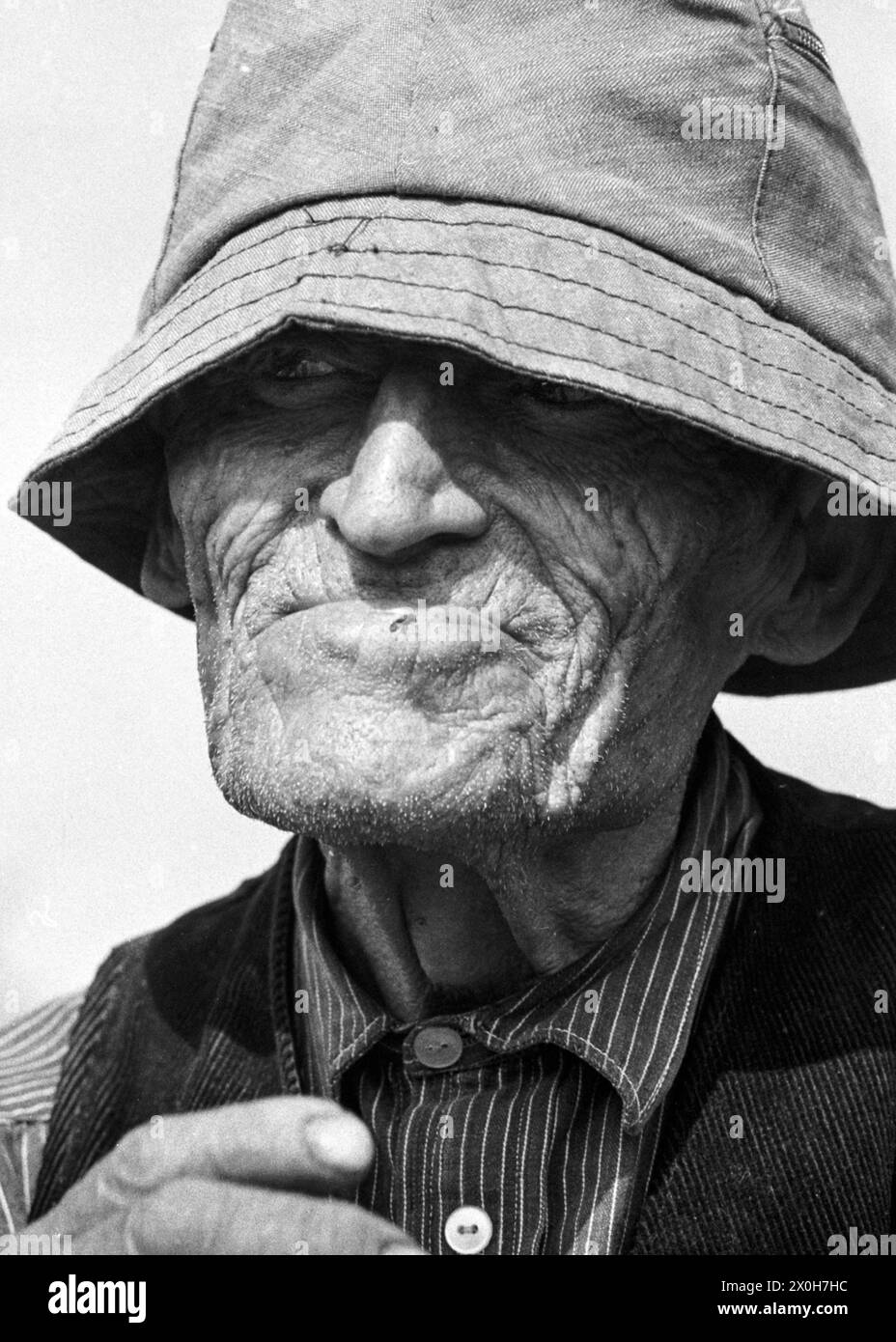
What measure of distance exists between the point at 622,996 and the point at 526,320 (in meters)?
0.86

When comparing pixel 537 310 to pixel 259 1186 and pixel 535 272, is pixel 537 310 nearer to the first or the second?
pixel 535 272

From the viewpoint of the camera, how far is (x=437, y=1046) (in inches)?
94.3

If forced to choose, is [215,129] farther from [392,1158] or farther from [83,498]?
[392,1158]

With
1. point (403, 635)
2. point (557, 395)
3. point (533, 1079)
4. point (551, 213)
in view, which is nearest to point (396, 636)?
point (403, 635)

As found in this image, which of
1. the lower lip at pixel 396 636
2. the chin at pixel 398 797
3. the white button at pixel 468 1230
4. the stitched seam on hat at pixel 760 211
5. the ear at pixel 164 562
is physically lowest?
the white button at pixel 468 1230

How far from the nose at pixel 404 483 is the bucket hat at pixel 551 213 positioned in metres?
0.13

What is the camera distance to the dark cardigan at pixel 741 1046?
2.22 m

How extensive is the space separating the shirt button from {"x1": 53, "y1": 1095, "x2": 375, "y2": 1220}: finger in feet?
1.92

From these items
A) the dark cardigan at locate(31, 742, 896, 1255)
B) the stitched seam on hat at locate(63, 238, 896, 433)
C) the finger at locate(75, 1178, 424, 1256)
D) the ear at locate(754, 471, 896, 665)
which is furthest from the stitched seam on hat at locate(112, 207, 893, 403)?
the finger at locate(75, 1178, 424, 1256)

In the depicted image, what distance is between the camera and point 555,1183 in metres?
2.29

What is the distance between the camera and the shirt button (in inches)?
93.9

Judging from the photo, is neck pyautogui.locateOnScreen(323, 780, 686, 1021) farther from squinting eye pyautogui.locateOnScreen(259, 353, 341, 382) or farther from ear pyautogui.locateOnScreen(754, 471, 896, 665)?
squinting eye pyautogui.locateOnScreen(259, 353, 341, 382)

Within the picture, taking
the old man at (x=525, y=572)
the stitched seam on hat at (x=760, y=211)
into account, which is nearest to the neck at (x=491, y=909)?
the old man at (x=525, y=572)

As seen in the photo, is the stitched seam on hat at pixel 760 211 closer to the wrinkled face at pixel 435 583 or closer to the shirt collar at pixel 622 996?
the wrinkled face at pixel 435 583
